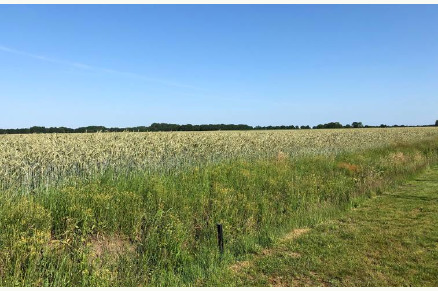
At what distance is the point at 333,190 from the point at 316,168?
10.1 feet

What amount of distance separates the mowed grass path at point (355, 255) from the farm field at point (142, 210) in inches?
15.9

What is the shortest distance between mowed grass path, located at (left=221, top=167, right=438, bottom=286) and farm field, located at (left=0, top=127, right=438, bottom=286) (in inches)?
15.9

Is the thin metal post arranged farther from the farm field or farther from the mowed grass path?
the mowed grass path

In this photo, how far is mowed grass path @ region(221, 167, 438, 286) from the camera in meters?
4.66

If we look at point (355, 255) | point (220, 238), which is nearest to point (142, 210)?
point (220, 238)

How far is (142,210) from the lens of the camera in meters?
6.07

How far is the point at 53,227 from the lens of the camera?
17.3 ft

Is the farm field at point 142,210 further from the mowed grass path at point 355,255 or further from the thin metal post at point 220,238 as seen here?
the mowed grass path at point 355,255

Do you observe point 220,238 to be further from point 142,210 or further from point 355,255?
point 355,255

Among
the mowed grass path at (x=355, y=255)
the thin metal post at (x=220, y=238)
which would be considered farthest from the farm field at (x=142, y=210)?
the mowed grass path at (x=355, y=255)

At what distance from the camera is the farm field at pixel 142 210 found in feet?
13.5

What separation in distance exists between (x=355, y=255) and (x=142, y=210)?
4.29 meters
